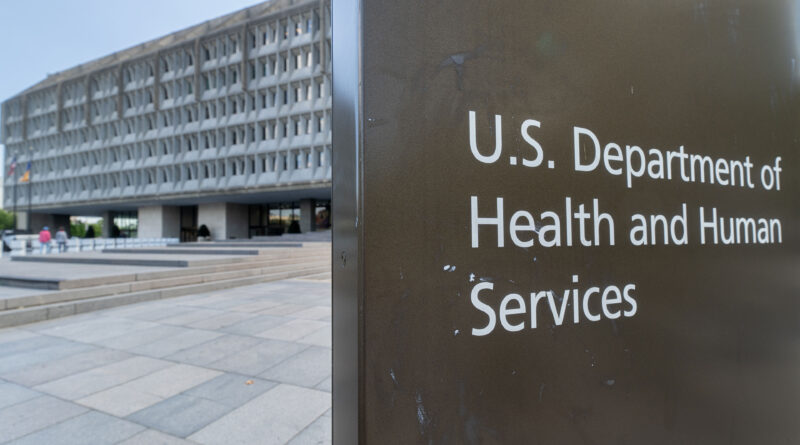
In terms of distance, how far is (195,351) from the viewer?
181 inches

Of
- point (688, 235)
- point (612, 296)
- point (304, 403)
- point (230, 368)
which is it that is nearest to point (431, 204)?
point (612, 296)

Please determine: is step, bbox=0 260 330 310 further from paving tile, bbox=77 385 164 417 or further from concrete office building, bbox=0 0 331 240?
concrete office building, bbox=0 0 331 240

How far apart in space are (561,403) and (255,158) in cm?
3657

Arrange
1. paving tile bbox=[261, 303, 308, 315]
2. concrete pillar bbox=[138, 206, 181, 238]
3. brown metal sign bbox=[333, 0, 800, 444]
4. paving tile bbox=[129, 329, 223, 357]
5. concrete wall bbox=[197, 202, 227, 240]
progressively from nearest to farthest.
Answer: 1. brown metal sign bbox=[333, 0, 800, 444]
2. paving tile bbox=[129, 329, 223, 357]
3. paving tile bbox=[261, 303, 308, 315]
4. concrete wall bbox=[197, 202, 227, 240]
5. concrete pillar bbox=[138, 206, 181, 238]

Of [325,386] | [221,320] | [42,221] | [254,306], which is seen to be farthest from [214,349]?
[42,221]

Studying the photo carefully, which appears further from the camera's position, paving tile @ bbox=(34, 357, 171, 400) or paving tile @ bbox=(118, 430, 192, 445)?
paving tile @ bbox=(34, 357, 171, 400)

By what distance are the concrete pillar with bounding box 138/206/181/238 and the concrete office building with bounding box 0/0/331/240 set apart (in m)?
0.14

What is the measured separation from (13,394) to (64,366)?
2.42 ft

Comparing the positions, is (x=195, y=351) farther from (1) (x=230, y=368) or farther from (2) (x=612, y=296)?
(2) (x=612, y=296)

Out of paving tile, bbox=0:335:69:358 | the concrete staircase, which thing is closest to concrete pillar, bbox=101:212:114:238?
the concrete staircase

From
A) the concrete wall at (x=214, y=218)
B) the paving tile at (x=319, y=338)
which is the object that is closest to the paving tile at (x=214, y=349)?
the paving tile at (x=319, y=338)

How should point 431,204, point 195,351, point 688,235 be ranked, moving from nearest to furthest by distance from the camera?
1. point 431,204
2. point 688,235
3. point 195,351

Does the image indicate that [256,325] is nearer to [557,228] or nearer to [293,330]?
[293,330]

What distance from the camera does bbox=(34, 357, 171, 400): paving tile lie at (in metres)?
3.50
